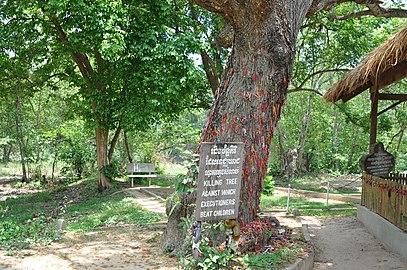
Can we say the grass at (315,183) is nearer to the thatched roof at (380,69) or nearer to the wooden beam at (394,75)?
the thatched roof at (380,69)

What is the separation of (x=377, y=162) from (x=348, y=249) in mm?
3183

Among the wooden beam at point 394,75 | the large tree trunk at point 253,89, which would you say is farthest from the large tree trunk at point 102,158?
the large tree trunk at point 253,89

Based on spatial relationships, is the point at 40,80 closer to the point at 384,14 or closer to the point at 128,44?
the point at 128,44

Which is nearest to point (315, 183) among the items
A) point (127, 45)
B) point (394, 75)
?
point (127, 45)

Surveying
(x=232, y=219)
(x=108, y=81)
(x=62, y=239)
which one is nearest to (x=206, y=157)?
(x=232, y=219)

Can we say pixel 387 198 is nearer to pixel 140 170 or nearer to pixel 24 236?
pixel 24 236

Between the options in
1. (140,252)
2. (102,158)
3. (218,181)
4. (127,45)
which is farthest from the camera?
(102,158)

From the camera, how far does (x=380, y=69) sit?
883 centimetres

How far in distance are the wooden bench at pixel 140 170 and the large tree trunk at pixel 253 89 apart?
12.7m

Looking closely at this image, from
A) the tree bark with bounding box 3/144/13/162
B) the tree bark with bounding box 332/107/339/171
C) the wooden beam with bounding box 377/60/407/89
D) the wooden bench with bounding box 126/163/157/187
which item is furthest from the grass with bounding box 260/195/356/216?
the tree bark with bounding box 3/144/13/162

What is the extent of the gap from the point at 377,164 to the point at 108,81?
32.2 ft

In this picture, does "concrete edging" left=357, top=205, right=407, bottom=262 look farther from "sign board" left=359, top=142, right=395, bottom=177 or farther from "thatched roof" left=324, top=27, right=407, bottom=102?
"thatched roof" left=324, top=27, right=407, bottom=102

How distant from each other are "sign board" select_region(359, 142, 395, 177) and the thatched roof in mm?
1553

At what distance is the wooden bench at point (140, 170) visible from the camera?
61.6ft
